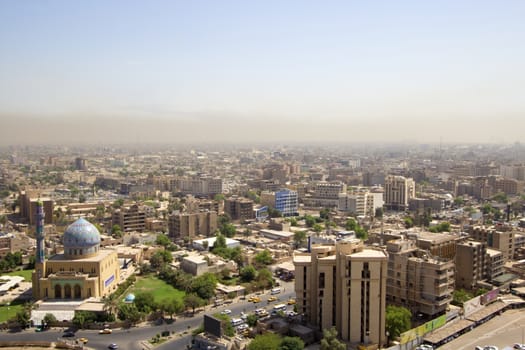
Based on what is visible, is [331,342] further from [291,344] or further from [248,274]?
[248,274]

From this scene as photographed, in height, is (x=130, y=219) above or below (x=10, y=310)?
above

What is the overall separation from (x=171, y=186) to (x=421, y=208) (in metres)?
40.1

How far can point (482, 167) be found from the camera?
99000 millimetres

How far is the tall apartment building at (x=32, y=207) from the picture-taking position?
2112 inches

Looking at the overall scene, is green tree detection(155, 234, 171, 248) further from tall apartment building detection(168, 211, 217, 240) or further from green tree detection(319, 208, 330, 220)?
green tree detection(319, 208, 330, 220)

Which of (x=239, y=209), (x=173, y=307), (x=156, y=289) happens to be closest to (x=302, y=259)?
(x=173, y=307)

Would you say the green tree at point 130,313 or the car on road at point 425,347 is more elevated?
the green tree at point 130,313

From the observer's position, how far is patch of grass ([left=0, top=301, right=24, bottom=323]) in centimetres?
2762

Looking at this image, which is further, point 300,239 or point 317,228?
point 317,228

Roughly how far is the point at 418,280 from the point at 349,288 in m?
5.73

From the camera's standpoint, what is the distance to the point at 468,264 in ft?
99.5

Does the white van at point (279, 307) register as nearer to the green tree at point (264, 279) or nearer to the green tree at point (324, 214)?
the green tree at point (264, 279)

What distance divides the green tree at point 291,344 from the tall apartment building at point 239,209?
3673cm

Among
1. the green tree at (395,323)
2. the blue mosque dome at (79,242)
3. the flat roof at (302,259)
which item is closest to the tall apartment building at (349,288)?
the flat roof at (302,259)
